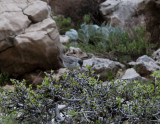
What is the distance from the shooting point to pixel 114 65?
6.18m

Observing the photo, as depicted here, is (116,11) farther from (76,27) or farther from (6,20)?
(6,20)

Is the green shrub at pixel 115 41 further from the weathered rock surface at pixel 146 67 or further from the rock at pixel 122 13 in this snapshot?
the rock at pixel 122 13

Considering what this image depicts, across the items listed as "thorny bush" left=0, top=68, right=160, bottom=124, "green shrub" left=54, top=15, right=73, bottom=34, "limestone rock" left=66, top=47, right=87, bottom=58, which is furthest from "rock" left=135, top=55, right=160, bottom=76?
"green shrub" left=54, top=15, right=73, bottom=34

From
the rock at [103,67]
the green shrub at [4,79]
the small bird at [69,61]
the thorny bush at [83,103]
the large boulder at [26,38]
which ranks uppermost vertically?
the thorny bush at [83,103]

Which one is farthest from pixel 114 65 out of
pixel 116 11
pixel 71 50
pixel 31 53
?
pixel 116 11

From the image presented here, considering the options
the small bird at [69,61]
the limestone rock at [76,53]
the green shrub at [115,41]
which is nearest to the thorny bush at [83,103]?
the small bird at [69,61]

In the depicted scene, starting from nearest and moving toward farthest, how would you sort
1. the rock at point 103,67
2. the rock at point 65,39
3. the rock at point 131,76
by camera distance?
the rock at point 131,76
the rock at point 103,67
the rock at point 65,39

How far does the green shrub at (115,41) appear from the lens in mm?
7090

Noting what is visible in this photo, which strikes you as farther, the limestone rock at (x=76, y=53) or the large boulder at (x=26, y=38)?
the limestone rock at (x=76, y=53)

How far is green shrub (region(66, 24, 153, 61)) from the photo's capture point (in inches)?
279

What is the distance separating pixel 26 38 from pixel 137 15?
16.0ft

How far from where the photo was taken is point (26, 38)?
5.25 meters

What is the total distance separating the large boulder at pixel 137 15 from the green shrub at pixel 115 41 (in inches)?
37.0

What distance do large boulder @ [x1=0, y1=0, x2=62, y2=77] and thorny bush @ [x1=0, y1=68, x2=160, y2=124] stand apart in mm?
2870
